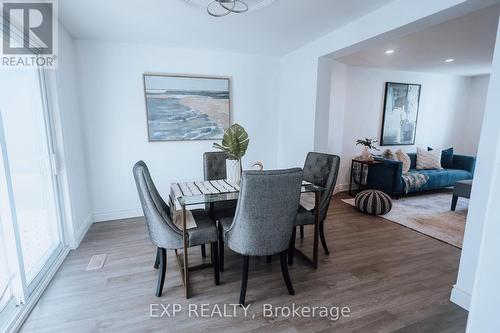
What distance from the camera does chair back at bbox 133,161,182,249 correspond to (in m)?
1.81

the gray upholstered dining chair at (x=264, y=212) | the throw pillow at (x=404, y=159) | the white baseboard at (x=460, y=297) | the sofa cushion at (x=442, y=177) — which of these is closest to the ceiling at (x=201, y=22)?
the gray upholstered dining chair at (x=264, y=212)

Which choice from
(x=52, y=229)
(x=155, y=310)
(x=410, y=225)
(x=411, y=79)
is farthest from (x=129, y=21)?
(x=411, y=79)

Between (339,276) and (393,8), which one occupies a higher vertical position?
(393,8)

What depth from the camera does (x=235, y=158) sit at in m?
2.40

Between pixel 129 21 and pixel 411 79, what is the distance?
5431 millimetres

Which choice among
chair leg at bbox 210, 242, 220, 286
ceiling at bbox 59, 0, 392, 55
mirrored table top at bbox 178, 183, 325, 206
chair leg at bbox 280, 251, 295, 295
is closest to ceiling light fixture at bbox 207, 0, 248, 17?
ceiling at bbox 59, 0, 392, 55

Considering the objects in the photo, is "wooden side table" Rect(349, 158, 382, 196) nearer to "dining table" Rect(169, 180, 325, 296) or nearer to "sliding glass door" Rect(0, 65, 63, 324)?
"dining table" Rect(169, 180, 325, 296)

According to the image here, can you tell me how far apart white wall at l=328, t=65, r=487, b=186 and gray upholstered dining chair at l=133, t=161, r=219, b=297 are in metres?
3.36

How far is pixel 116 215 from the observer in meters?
3.62

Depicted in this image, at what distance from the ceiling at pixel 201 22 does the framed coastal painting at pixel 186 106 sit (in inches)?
19.9

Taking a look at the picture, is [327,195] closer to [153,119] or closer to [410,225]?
[410,225]

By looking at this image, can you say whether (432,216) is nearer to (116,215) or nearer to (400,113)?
(400,113)

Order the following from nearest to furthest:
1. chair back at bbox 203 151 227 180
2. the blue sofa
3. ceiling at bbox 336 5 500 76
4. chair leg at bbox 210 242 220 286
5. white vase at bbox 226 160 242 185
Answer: chair leg at bbox 210 242 220 286, white vase at bbox 226 160 242 185, ceiling at bbox 336 5 500 76, chair back at bbox 203 151 227 180, the blue sofa

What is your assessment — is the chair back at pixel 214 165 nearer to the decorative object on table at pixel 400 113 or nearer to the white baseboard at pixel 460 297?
the white baseboard at pixel 460 297
